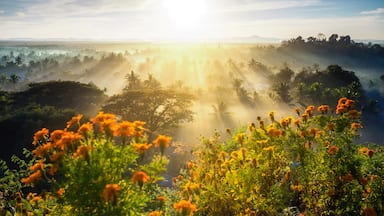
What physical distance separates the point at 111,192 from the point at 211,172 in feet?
10.6

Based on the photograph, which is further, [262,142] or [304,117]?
[304,117]

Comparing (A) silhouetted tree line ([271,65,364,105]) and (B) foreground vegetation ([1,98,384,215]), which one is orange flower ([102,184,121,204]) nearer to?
(B) foreground vegetation ([1,98,384,215])

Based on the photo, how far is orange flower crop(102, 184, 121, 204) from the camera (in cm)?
358

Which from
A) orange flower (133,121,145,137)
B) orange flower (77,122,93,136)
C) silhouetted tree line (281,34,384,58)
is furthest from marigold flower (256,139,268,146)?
silhouetted tree line (281,34,384,58)

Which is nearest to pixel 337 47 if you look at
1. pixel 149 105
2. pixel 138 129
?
pixel 149 105

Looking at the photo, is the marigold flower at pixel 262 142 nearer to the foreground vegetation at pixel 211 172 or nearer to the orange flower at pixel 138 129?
the foreground vegetation at pixel 211 172

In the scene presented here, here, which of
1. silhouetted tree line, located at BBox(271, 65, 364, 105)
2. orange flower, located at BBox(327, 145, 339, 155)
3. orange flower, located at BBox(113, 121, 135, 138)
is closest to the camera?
orange flower, located at BBox(113, 121, 135, 138)

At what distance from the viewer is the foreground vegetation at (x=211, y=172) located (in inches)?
156

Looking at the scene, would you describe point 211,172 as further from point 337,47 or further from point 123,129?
point 337,47

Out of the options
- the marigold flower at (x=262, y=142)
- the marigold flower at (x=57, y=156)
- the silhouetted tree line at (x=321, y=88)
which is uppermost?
the marigold flower at (x=57, y=156)

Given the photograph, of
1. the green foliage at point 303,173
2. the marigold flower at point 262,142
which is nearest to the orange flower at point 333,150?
the green foliage at point 303,173

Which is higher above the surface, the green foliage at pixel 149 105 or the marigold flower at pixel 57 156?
the marigold flower at pixel 57 156

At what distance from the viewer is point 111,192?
11.9 feet

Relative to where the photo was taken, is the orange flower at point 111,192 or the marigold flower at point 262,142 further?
the marigold flower at point 262,142
